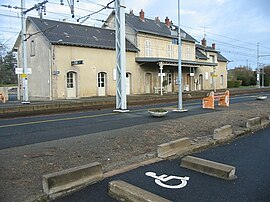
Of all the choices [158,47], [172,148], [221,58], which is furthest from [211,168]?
[221,58]

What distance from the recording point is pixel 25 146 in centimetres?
682

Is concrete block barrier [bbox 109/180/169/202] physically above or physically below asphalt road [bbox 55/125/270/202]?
above

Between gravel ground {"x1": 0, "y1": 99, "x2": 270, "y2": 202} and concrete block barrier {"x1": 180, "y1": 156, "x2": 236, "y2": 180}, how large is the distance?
978 mm

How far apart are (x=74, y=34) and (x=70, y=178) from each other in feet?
86.8

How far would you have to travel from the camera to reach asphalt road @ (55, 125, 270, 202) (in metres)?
3.92

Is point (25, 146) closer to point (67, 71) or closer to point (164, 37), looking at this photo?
point (67, 71)

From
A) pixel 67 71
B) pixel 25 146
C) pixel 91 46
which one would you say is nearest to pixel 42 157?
pixel 25 146

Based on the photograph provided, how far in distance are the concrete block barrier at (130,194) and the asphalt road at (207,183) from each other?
12cm

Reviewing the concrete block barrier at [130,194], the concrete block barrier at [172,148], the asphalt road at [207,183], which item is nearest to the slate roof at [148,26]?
the concrete block barrier at [172,148]

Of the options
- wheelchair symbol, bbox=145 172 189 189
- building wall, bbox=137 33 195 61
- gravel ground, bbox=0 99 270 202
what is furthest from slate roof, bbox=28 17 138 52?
wheelchair symbol, bbox=145 172 189 189

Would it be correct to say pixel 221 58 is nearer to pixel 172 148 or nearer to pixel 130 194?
pixel 172 148

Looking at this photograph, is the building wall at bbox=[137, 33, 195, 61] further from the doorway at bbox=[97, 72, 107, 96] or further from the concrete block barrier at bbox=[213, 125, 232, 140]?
the concrete block barrier at bbox=[213, 125, 232, 140]

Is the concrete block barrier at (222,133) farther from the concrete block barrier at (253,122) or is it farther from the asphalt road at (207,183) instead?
the concrete block barrier at (253,122)

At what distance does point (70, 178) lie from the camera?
13.8 ft
